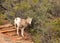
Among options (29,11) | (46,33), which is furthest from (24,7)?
(46,33)

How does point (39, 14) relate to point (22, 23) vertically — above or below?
above

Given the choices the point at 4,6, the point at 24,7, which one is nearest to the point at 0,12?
the point at 4,6

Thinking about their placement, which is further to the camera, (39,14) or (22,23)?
(39,14)

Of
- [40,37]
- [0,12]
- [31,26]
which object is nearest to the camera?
[40,37]

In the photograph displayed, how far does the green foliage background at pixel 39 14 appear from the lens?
960 centimetres

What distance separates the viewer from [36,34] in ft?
32.0

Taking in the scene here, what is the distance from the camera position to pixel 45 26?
9.86 metres

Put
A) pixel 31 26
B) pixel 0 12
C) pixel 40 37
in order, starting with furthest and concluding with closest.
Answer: pixel 0 12
pixel 31 26
pixel 40 37

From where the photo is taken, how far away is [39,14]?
10.5 metres

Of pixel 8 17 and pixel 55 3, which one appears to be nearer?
pixel 8 17

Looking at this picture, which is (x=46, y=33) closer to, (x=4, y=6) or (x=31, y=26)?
(x=31, y=26)

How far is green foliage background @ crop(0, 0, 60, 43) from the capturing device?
31.5 feet

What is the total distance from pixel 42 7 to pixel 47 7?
29 centimetres

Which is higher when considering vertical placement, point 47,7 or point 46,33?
point 47,7
